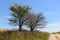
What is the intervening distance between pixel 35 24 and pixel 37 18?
3.69 feet

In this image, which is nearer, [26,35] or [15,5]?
[26,35]

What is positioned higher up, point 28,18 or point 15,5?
point 15,5

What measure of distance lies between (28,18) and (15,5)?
2689 millimetres

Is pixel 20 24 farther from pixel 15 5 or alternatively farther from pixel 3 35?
pixel 3 35

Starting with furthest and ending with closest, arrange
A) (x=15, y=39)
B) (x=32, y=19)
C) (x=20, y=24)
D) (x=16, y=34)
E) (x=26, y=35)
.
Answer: (x=32, y=19), (x=20, y=24), (x=26, y=35), (x=16, y=34), (x=15, y=39)

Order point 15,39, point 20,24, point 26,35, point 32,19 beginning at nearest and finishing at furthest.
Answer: point 15,39
point 26,35
point 20,24
point 32,19

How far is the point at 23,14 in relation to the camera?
27.7 m

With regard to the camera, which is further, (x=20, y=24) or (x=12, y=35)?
(x=20, y=24)

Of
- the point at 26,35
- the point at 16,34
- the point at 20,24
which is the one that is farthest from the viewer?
the point at 20,24

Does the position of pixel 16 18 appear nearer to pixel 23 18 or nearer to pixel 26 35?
pixel 23 18

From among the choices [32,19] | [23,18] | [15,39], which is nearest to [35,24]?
[32,19]

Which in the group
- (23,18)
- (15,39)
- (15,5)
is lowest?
(15,39)

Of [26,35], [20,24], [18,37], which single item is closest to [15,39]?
[18,37]

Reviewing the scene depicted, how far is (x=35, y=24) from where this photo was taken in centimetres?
3069
